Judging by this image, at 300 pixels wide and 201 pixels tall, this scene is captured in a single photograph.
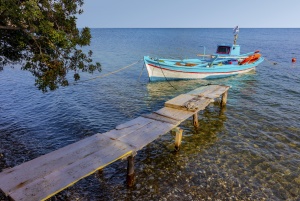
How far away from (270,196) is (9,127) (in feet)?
47.3

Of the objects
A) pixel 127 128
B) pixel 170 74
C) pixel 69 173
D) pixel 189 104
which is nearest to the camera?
pixel 69 173

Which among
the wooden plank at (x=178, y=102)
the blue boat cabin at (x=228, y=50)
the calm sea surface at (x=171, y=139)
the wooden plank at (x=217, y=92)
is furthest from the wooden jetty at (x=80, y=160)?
the blue boat cabin at (x=228, y=50)

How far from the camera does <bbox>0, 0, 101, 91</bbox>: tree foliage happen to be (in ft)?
26.6

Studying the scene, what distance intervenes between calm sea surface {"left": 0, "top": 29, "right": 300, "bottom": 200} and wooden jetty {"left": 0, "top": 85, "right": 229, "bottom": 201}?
128 cm

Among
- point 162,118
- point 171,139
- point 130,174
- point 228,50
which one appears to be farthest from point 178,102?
point 228,50

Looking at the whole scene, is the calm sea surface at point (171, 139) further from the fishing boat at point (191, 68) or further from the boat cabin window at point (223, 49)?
the boat cabin window at point (223, 49)

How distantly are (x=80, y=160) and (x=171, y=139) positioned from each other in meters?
6.25

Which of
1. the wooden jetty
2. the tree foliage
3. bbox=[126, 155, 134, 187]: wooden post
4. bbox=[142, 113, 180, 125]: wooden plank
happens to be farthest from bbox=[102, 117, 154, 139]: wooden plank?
the tree foliage

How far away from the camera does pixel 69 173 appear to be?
6590 mm

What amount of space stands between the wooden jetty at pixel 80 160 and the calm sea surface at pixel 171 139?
128cm

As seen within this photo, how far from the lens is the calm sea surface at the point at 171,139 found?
28.2 ft

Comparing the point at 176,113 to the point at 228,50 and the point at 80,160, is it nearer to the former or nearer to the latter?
the point at 80,160

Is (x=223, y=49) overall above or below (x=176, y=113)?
above

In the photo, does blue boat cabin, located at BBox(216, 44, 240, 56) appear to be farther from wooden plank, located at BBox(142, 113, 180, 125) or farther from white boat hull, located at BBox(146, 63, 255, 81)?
wooden plank, located at BBox(142, 113, 180, 125)
